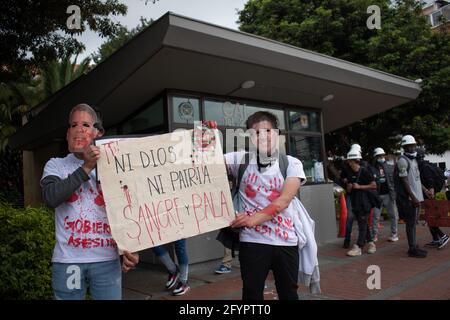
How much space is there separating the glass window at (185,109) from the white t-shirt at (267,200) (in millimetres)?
3935

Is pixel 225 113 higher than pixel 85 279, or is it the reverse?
pixel 225 113

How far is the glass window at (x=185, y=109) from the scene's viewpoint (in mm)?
6613

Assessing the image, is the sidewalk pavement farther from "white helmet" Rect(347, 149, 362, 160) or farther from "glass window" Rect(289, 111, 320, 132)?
"glass window" Rect(289, 111, 320, 132)

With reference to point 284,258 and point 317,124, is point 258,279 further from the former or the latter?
point 317,124

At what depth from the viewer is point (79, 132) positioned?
90.4 inches

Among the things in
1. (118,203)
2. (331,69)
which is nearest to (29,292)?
(118,203)

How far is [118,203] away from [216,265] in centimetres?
461

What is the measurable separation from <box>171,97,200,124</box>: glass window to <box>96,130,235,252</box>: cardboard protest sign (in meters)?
3.95

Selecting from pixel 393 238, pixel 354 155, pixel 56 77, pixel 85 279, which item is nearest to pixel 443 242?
pixel 393 238

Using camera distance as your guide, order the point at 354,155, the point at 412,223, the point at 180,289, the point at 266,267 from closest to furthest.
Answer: the point at 266,267
the point at 180,289
the point at 412,223
the point at 354,155

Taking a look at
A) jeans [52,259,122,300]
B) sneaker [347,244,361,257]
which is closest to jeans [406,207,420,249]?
sneaker [347,244,361,257]

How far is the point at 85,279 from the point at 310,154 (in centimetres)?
744

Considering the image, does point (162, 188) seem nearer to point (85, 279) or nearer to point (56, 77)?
point (85, 279)

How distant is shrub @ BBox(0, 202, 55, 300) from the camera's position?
3.80 metres
